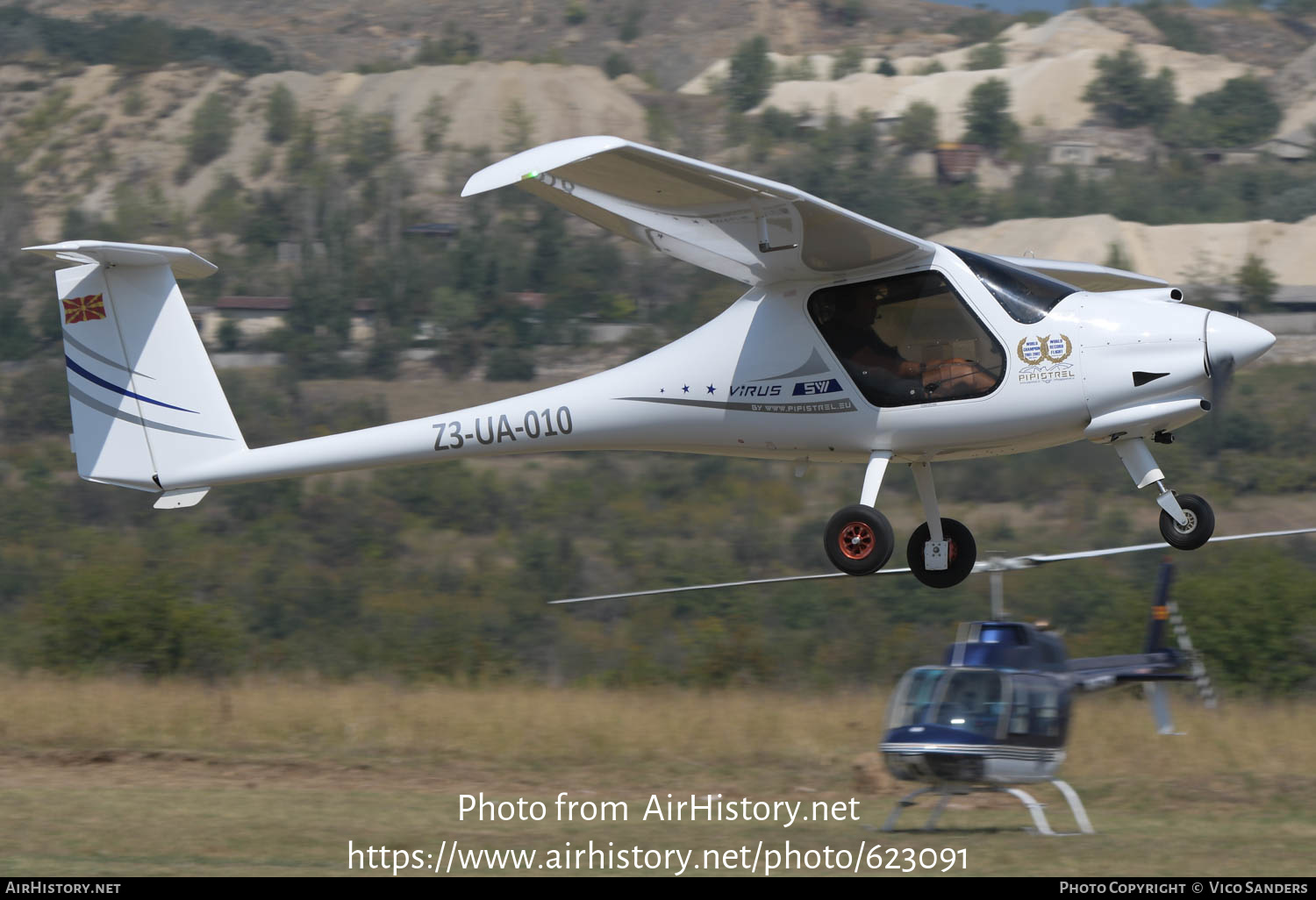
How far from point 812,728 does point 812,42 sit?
144779 mm

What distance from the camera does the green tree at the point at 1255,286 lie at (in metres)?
68.1

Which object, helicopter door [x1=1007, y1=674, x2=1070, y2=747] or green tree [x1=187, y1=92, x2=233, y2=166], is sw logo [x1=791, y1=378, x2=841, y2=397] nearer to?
helicopter door [x1=1007, y1=674, x2=1070, y2=747]

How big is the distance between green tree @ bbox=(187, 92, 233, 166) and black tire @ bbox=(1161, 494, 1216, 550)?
102370 mm

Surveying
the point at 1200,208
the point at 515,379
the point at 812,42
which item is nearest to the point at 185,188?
the point at 515,379

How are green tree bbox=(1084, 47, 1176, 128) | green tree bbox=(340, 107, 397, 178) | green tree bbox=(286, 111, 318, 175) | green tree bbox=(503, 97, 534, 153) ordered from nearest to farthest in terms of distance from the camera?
green tree bbox=(340, 107, 397, 178)
green tree bbox=(503, 97, 534, 153)
green tree bbox=(286, 111, 318, 175)
green tree bbox=(1084, 47, 1176, 128)

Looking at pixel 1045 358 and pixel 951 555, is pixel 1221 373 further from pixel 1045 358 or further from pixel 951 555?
pixel 951 555

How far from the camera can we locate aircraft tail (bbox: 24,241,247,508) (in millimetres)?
13703

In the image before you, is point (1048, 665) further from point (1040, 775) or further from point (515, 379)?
point (515, 379)

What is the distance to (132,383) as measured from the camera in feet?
45.2

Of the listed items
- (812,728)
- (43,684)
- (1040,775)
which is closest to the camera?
Result: (1040,775)

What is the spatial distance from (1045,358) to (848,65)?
13824cm

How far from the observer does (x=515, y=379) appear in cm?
6475

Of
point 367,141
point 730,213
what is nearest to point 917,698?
point 730,213

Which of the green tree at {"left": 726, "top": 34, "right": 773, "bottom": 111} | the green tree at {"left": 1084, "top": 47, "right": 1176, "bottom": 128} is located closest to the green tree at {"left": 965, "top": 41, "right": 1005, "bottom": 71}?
the green tree at {"left": 1084, "top": 47, "right": 1176, "bottom": 128}
